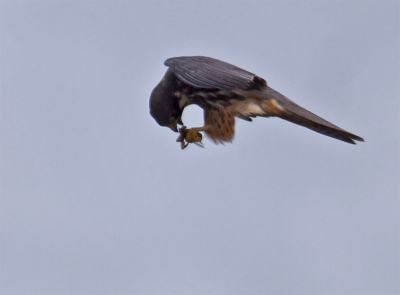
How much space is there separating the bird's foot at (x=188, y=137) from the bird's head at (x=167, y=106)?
0.13 metres

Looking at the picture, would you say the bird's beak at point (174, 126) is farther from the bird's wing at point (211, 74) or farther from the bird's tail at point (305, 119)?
the bird's tail at point (305, 119)

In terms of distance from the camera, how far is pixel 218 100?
8227mm

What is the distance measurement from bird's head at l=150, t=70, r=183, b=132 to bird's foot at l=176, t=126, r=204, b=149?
134 millimetres

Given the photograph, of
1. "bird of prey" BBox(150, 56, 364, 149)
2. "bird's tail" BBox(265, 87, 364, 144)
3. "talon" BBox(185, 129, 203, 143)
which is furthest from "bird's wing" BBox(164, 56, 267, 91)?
"talon" BBox(185, 129, 203, 143)

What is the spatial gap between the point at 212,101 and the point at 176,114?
367 mm

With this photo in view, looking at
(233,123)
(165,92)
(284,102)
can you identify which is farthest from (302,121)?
(165,92)

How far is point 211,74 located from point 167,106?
920 mm

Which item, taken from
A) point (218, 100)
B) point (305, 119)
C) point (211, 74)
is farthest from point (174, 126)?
point (305, 119)

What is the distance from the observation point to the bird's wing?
7359 mm

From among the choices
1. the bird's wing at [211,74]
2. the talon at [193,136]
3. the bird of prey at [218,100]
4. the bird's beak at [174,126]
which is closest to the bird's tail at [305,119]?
the bird of prey at [218,100]

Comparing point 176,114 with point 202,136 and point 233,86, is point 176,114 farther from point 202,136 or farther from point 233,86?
point 233,86

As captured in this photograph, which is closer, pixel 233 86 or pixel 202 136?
pixel 233 86

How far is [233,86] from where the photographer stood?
7.32 metres

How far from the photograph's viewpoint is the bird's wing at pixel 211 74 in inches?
290
